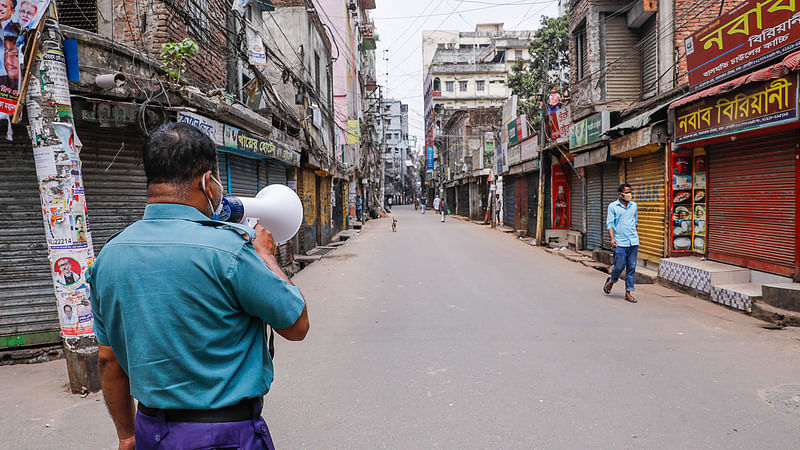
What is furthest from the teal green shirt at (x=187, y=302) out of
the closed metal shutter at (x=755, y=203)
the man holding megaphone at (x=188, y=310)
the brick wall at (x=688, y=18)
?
the brick wall at (x=688, y=18)

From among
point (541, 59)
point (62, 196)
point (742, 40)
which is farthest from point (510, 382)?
point (541, 59)

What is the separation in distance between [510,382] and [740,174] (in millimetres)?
6311

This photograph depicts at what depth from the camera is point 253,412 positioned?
1.68 metres

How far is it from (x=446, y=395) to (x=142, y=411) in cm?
301

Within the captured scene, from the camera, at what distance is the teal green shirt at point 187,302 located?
155 centimetres

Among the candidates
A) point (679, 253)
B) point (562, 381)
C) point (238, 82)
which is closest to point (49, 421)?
point (562, 381)

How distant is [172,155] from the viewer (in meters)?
1.68

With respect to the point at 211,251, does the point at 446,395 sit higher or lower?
lower

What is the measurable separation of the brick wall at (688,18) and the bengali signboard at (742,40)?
1859mm

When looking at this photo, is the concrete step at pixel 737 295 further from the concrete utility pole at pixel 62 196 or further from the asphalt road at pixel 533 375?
the concrete utility pole at pixel 62 196

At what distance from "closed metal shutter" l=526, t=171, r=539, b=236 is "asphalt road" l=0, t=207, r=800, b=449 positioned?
12152 mm

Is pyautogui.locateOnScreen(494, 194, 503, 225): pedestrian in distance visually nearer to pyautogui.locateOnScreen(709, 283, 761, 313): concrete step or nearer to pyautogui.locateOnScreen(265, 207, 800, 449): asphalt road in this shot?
pyautogui.locateOnScreen(265, 207, 800, 449): asphalt road

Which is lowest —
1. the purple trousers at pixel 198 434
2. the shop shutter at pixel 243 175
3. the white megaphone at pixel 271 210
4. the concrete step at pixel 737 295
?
the concrete step at pixel 737 295

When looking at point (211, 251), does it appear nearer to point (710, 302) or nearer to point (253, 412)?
point (253, 412)
